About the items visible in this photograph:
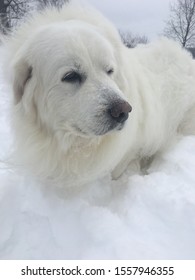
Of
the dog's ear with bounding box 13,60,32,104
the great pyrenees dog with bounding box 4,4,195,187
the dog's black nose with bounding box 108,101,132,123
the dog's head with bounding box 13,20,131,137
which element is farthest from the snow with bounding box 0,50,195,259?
the dog's black nose with bounding box 108,101,132,123

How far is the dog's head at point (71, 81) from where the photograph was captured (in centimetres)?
301

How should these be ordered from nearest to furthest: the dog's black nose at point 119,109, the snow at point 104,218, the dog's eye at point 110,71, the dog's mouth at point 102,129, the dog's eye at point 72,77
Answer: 1. the snow at point 104,218
2. the dog's black nose at point 119,109
3. the dog's mouth at point 102,129
4. the dog's eye at point 72,77
5. the dog's eye at point 110,71

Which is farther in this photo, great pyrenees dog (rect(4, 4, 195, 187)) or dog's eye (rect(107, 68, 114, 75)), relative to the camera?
dog's eye (rect(107, 68, 114, 75))

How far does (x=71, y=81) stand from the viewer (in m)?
3.18

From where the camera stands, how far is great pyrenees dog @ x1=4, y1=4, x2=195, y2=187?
3.11m

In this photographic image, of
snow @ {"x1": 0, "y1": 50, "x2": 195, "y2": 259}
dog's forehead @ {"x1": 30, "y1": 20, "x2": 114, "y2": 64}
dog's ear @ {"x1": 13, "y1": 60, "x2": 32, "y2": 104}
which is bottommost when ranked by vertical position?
snow @ {"x1": 0, "y1": 50, "x2": 195, "y2": 259}

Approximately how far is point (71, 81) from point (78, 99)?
0.19 metres

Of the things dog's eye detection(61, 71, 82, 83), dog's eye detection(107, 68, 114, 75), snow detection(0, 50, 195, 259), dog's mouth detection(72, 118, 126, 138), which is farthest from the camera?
dog's eye detection(107, 68, 114, 75)

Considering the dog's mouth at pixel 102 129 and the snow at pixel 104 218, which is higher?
the dog's mouth at pixel 102 129

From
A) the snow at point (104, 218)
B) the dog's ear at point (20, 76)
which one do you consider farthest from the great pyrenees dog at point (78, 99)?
the snow at point (104, 218)

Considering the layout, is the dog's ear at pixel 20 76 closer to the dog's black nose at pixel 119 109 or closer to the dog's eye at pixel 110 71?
the dog's eye at pixel 110 71

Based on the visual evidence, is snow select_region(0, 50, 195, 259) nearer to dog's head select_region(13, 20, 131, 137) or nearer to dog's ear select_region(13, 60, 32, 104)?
dog's ear select_region(13, 60, 32, 104)

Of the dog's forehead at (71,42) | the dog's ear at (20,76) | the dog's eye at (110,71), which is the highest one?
the dog's forehead at (71,42)

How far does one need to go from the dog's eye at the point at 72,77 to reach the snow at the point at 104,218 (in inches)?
37.6
